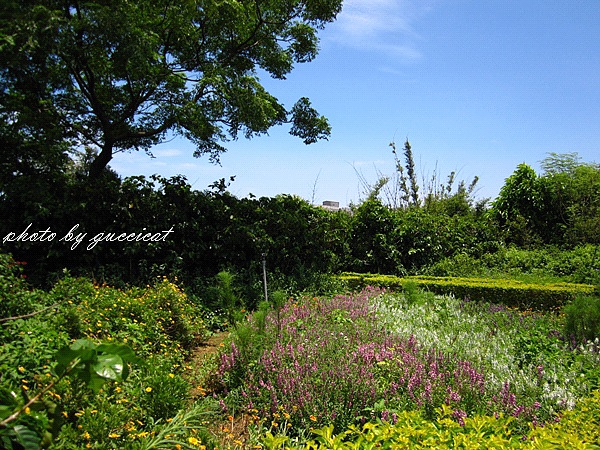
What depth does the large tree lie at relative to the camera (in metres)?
6.46

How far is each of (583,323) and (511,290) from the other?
3099 mm

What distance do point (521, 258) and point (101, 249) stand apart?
30.9 feet

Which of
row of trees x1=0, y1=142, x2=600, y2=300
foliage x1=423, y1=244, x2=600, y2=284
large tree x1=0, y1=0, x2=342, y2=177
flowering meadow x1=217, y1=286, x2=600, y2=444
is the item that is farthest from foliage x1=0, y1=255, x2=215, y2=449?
foliage x1=423, y1=244, x2=600, y2=284

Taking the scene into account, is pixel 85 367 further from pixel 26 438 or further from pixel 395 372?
pixel 395 372

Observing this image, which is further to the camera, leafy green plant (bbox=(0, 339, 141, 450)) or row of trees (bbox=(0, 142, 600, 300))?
row of trees (bbox=(0, 142, 600, 300))

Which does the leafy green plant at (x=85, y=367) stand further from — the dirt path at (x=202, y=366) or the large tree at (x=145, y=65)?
the large tree at (x=145, y=65)

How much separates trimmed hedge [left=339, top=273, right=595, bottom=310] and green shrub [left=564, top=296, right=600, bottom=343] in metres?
2.42

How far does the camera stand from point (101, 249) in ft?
23.5

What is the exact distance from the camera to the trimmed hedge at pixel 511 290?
743 centimetres

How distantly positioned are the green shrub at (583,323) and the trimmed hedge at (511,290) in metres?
2.42

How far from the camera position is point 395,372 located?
11.8ft

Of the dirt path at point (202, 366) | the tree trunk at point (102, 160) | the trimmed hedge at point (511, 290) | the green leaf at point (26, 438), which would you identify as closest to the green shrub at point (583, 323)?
the trimmed hedge at point (511, 290)

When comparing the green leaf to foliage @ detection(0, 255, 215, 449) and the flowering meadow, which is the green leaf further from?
the flowering meadow

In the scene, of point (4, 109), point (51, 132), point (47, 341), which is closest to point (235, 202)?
point (51, 132)
